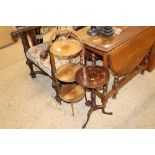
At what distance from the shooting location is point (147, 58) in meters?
2.47

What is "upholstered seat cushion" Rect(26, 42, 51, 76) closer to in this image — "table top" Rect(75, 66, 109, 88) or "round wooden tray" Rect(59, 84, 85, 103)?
"round wooden tray" Rect(59, 84, 85, 103)

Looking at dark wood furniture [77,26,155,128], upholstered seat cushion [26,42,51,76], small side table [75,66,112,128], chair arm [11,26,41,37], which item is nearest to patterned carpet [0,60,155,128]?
dark wood furniture [77,26,155,128]

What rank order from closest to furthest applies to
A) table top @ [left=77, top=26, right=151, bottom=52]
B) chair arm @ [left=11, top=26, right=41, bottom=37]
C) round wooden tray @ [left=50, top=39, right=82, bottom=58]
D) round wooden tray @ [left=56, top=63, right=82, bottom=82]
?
round wooden tray @ [left=50, top=39, right=82, bottom=58]
table top @ [left=77, top=26, right=151, bottom=52]
round wooden tray @ [left=56, top=63, right=82, bottom=82]
chair arm @ [left=11, top=26, right=41, bottom=37]

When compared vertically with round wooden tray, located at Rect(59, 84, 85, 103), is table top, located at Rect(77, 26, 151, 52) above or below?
above

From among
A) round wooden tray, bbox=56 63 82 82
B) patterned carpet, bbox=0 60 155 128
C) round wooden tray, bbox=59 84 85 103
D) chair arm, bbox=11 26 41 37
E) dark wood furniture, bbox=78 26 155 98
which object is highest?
chair arm, bbox=11 26 41 37

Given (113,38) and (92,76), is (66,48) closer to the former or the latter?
(92,76)

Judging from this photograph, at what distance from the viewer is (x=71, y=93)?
2.12m

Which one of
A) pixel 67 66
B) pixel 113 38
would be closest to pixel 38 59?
pixel 67 66

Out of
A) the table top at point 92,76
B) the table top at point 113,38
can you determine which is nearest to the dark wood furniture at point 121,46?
the table top at point 113,38

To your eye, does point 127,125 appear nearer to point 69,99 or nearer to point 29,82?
point 69,99

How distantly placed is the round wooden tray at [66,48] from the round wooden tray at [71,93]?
52 centimetres

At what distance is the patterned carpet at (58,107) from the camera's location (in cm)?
211

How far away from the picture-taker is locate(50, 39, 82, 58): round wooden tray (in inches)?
67.4

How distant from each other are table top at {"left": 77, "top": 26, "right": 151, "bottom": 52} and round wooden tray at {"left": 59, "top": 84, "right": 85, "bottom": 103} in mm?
506
